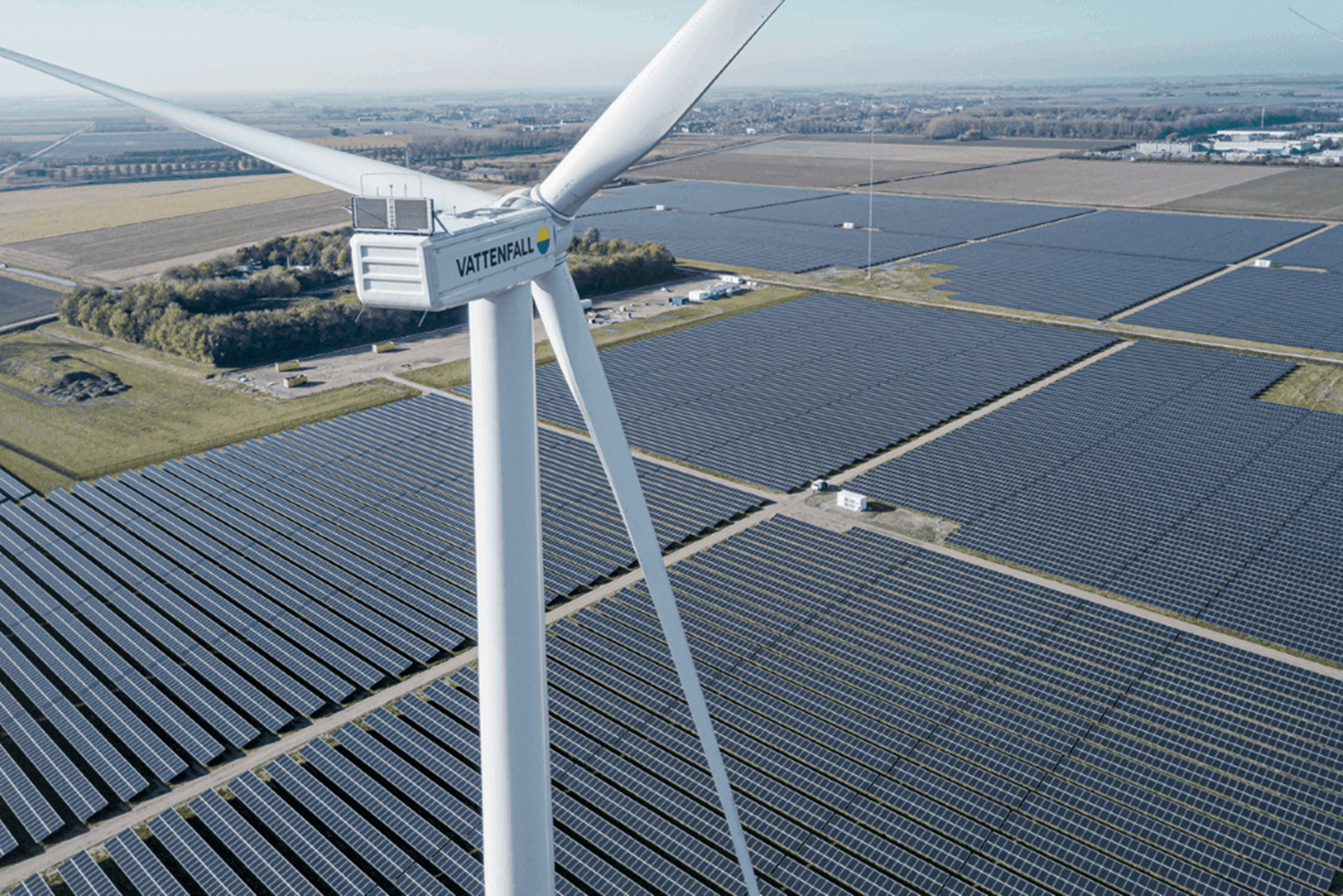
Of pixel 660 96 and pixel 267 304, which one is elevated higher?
pixel 660 96

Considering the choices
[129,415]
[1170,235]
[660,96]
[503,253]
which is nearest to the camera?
[503,253]

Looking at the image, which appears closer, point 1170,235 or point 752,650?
point 752,650

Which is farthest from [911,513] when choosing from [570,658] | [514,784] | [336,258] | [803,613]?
[336,258]

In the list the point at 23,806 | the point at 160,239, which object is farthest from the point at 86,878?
the point at 160,239

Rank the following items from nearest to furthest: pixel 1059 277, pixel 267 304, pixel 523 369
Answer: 1. pixel 523 369
2. pixel 267 304
3. pixel 1059 277

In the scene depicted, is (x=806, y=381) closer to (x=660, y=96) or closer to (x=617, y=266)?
(x=617, y=266)

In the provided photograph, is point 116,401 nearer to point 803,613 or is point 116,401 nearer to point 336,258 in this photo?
point 336,258
